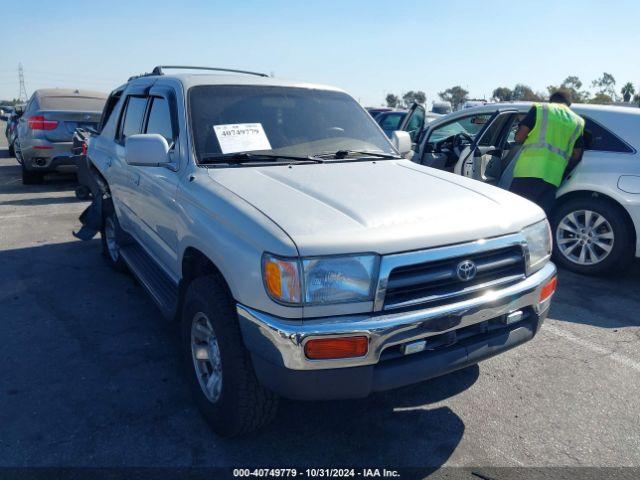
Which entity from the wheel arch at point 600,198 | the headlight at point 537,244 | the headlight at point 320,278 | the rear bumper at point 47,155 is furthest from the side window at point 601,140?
the rear bumper at point 47,155

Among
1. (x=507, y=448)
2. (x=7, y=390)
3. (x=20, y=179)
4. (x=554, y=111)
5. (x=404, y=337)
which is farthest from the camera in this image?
(x=20, y=179)

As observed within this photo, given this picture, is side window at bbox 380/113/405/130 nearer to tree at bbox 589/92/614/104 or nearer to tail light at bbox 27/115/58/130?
tail light at bbox 27/115/58/130

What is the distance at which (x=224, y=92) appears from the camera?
3.59m

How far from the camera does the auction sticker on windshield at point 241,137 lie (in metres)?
3.30

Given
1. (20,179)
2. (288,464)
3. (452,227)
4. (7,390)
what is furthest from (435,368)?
(20,179)

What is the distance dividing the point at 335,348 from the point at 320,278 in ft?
1.00

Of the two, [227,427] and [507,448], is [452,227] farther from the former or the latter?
[227,427]

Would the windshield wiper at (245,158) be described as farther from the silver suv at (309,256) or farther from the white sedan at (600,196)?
the white sedan at (600,196)

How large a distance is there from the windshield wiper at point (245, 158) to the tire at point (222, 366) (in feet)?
2.73

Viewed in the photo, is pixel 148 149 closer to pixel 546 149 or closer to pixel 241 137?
pixel 241 137

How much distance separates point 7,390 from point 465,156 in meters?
5.22

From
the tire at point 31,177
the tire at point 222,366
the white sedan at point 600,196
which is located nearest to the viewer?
the tire at point 222,366

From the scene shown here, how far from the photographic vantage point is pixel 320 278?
86.7 inches

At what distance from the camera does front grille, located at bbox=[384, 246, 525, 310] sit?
7.61ft
